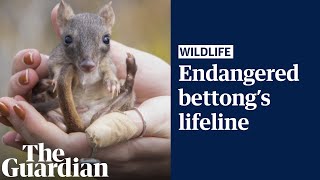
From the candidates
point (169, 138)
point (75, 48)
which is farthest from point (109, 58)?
point (169, 138)

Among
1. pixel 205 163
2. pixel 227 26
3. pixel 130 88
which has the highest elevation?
pixel 227 26

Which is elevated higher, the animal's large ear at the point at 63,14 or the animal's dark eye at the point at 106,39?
the animal's large ear at the point at 63,14

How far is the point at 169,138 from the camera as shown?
13.4 ft

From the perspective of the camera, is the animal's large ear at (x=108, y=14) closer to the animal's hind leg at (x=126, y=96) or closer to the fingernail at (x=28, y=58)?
the animal's hind leg at (x=126, y=96)

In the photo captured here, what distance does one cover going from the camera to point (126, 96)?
405cm

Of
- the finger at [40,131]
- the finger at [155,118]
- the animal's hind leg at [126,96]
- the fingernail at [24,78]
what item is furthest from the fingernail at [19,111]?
the finger at [155,118]

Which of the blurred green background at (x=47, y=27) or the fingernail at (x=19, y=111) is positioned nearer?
the fingernail at (x=19, y=111)

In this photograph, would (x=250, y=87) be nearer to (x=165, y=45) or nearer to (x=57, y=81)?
(x=165, y=45)

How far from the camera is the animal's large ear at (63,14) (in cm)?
403

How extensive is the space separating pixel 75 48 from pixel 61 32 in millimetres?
109

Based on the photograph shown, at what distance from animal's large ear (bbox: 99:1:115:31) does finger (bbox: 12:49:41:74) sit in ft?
0.99

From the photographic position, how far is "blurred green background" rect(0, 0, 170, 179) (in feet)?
13.4

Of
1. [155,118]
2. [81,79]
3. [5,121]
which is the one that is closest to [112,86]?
[81,79]

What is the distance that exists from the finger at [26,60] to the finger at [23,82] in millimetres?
24
